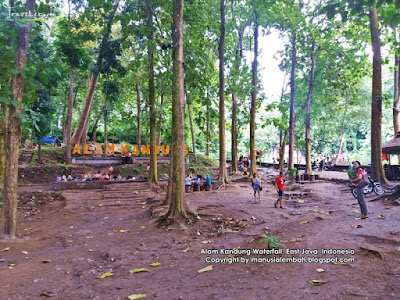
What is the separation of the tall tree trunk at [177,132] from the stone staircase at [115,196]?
171 inches

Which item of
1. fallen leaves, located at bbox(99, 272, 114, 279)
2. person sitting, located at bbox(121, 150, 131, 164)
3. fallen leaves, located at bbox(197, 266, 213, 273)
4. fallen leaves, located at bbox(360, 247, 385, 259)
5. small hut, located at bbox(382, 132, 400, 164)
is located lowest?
fallen leaves, located at bbox(99, 272, 114, 279)

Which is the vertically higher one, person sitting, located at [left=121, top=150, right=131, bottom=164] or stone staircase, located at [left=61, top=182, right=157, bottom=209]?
person sitting, located at [left=121, top=150, right=131, bottom=164]

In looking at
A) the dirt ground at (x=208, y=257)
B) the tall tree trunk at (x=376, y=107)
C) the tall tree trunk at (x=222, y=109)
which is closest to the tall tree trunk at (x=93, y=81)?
the tall tree trunk at (x=222, y=109)

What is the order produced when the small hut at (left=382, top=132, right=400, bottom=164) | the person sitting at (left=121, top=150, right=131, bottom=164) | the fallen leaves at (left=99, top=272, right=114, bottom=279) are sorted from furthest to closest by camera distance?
the person sitting at (left=121, top=150, right=131, bottom=164) < the small hut at (left=382, top=132, right=400, bottom=164) < the fallen leaves at (left=99, top=272, right=114, bottom=279)

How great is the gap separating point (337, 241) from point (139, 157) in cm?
1900

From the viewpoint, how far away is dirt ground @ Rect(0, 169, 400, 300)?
12.1 feet

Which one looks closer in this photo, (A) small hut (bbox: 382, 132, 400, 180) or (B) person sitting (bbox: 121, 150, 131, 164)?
(A) small hut (bbox: 382, 132, 400, 180)

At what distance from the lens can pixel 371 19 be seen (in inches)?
444

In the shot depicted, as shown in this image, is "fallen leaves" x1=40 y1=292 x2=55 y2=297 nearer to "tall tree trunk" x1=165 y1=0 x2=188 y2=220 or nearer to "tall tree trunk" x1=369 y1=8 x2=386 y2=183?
"tall tree trunk" x1=165 y1=0 x2=188 y2=220

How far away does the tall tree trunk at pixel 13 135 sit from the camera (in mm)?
6992

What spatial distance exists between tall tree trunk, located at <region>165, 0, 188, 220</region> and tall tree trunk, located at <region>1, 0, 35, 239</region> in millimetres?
3743

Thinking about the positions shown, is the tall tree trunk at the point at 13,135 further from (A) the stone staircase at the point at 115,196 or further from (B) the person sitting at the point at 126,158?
(B) the person sitting at the point at 126,158

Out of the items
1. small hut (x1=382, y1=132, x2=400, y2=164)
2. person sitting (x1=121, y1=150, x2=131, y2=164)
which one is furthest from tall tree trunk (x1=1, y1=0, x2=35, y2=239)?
small hut (x1=382, y1=132, x2=400, y2=164)

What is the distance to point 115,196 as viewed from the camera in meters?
13.6
